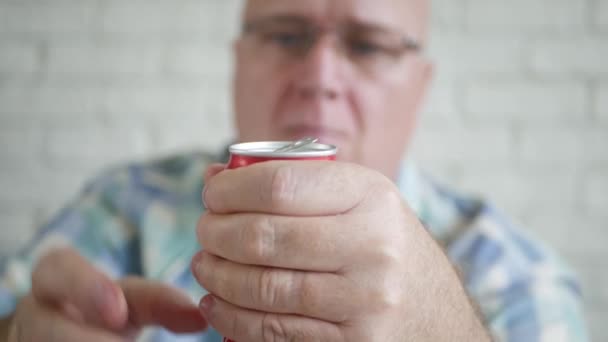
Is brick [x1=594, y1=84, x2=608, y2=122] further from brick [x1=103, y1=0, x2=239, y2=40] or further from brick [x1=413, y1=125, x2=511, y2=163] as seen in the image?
brick [x1=103, y1=0, x2=239, y2=40]

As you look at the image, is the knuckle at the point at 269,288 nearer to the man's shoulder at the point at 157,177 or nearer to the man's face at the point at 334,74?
the man's face at the point at 334,74

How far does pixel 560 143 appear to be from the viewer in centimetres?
152

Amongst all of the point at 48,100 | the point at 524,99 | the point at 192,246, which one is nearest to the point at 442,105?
the point at 524,99

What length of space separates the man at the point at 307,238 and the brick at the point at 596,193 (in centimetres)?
54

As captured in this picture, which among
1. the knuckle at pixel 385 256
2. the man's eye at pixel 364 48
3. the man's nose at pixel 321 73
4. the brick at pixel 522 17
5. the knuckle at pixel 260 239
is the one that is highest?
the brick at pixel 522 17

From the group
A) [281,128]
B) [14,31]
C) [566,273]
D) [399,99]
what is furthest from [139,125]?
[566,273]

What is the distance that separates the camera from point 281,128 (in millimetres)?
951

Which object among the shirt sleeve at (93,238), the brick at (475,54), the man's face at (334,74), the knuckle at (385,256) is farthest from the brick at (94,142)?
the knuckle at (385,256)

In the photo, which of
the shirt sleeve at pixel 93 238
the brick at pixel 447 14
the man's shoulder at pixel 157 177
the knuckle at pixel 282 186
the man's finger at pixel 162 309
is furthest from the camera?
the brick at pixel 447 14

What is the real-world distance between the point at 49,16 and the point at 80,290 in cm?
125

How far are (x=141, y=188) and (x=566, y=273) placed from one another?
900 mm

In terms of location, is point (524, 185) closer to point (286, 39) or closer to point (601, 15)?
Result: point (601, 15)

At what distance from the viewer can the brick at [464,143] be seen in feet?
4.95

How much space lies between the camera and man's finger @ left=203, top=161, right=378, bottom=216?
0.41m
